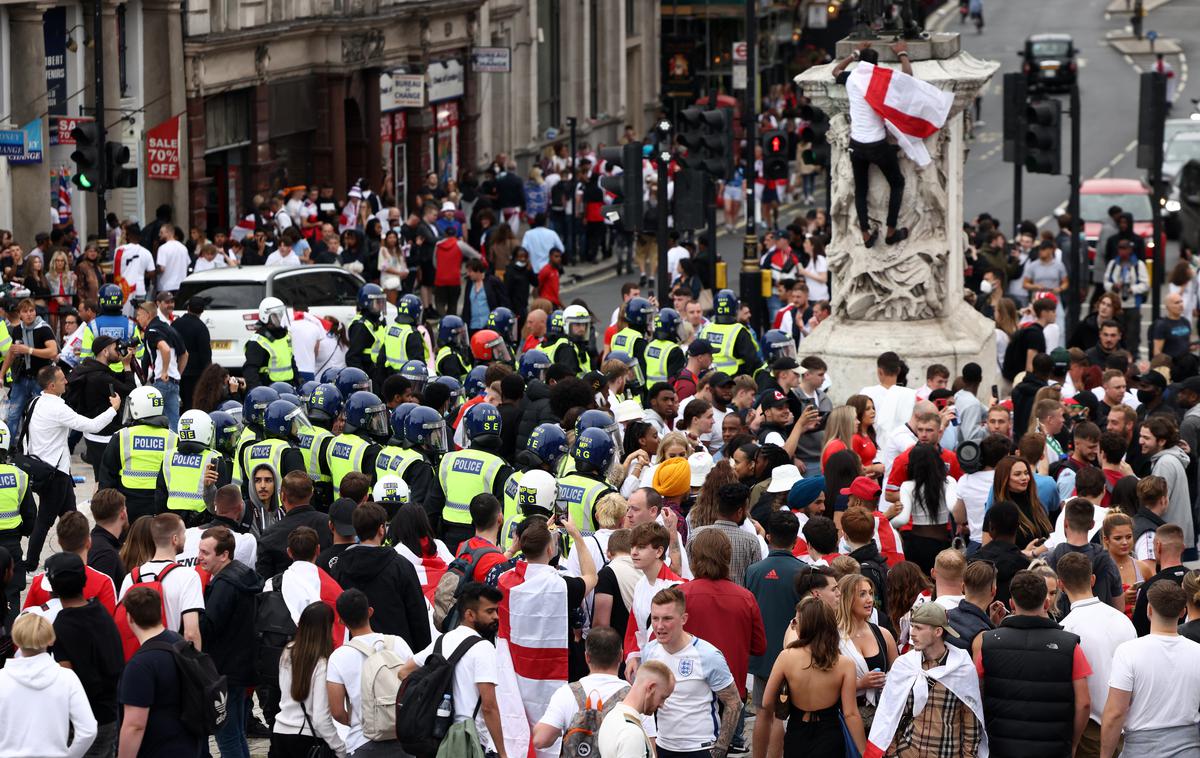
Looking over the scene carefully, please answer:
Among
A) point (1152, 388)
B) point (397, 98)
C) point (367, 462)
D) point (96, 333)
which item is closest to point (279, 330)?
point (96, 333)

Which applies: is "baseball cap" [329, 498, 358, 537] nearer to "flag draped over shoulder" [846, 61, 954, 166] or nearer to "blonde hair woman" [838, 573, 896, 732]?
"blonde hair woman" [838, 573, 896, 732]

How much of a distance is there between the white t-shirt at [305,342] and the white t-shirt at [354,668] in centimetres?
1085

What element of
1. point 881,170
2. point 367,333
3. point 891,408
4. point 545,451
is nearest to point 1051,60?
point 881,170

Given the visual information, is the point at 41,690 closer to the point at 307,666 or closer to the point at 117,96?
the point at 307,666

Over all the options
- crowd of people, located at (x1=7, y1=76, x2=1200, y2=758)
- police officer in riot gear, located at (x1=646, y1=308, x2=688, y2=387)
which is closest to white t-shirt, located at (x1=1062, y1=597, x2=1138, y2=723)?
crowd of people, located at (x1=7, y1=76, x2=1200, y2=758)

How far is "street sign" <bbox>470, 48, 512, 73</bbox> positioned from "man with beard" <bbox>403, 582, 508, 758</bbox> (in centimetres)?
3250

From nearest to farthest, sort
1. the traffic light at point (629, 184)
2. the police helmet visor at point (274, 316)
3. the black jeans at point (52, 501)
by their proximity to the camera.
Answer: the black jeans at point (52, 501)
the police helmet visor at point (274, 316)
the traffic light at point (629, 184)

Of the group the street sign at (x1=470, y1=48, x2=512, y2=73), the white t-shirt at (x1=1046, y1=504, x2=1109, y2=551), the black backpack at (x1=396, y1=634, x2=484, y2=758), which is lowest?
the black backpack at (x1=396, y1=634, x2=484, y2=758)

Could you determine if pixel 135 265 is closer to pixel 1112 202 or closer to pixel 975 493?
pixel 975 493

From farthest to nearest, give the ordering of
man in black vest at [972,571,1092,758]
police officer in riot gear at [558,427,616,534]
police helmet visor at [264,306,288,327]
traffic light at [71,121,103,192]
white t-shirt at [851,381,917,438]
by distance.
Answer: traffic light at [71,121,103,192] < police helmet visor at [264,306,288,327] < white t-shirt at [851,381,917,438] < police officer in riot gear at [558,427,616,534] < man in black vest at [972,571,1092,758]

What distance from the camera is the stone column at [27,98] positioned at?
→ 3150cm

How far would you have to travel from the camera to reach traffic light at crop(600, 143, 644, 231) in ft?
76.7

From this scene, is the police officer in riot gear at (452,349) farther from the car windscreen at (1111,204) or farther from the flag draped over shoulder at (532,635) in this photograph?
the car windscreen at (1111,204)

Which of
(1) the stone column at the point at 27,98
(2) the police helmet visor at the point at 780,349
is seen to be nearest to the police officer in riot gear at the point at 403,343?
(2) the police helmet visor at the point at 780,349
